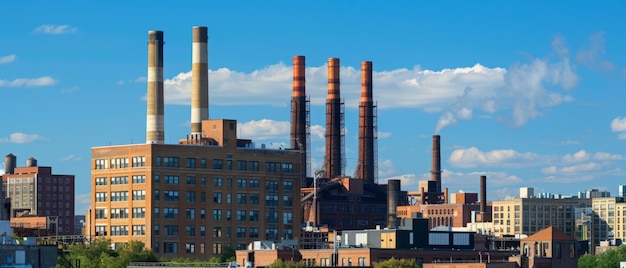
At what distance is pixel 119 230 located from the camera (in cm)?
18450

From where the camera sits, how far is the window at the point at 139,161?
184 m

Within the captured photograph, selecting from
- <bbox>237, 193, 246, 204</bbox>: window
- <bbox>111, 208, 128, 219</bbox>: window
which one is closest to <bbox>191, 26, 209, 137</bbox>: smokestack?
<bbox>237, 193, 246, 204</bbox>: window

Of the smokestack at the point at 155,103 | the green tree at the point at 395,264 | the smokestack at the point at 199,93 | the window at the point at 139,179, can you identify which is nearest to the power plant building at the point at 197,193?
the window at the point at 139,179

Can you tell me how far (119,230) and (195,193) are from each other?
382 inches

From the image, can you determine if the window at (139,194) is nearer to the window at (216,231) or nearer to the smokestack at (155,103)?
the window at (216,231)

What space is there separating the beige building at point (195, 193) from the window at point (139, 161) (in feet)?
0.23

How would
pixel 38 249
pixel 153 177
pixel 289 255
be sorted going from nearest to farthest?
pixel 38 249
pixel 289 255
pixel 153 177

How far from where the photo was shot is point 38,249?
12006cm

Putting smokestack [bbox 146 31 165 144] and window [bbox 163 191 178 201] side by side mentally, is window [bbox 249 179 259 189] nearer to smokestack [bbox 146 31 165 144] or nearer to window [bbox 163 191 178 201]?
window [bbox 163 191 178 201]

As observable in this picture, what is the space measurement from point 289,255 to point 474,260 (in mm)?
18206

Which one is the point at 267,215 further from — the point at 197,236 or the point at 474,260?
the point at 474,260

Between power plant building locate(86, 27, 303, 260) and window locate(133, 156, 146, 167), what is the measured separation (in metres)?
0.11

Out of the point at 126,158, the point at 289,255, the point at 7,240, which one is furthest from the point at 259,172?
the point at 7,240

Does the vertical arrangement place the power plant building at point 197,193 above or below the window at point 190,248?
above
